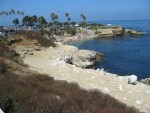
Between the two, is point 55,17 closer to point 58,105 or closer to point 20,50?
point 20,50

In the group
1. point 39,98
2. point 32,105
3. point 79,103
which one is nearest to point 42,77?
point 79,103

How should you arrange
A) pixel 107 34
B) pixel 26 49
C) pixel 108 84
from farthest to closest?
pixel 107 34
pixel 26 49
pixel 108 84

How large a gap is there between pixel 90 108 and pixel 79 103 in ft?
2.27

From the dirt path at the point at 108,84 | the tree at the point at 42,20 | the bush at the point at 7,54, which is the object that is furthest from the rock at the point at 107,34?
the dirt path at the point at 108,84

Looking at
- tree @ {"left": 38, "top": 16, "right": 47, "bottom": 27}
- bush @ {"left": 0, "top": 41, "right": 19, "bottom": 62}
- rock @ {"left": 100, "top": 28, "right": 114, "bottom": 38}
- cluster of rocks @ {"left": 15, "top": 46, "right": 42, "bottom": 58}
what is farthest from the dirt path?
tree @ {"left": 38, "top": 16, "right": 47, "bottom": 27}

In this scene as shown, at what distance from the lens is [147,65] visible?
58.6 meters

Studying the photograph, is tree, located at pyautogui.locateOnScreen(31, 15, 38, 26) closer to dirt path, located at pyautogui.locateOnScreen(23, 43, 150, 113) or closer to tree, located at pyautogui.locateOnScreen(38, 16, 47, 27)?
tree, located at pyautogui.locateOnScreen(38, 16, 47, 27)

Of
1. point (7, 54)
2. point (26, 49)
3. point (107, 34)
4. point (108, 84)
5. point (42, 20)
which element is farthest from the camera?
point (42, 20)

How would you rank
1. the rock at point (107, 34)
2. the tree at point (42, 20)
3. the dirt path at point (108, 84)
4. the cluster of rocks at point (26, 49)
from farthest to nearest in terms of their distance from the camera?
1. the tree at point (42, 20)
2. the rock at point (107, 34)
3. the cluster of rocks at point (26, 49)
4. the dirt path at point (108, 84)

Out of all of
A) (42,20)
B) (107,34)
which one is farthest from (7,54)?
(42,20)

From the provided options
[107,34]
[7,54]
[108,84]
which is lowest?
[107,34]

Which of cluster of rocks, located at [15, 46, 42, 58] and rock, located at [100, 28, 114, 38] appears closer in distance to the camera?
cluster of rocks, located at [15, 46, 42, 58]

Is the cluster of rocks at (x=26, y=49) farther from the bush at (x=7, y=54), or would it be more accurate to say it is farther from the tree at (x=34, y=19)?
the tree at (x=34, y=19)

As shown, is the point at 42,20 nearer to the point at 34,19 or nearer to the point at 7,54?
the point at 34,19
